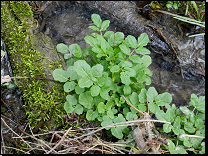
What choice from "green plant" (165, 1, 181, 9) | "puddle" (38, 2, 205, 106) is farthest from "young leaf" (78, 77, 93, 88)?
"green plant" (165, 1, 181, 9)

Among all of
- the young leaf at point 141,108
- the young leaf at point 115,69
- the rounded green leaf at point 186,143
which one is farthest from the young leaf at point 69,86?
the rounded green leaf at point 186,143

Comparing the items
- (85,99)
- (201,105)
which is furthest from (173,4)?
(85,99)

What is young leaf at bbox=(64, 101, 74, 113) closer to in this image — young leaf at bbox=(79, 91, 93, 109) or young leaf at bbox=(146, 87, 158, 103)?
young leaf at bbox=(79, 91, 93, 109)

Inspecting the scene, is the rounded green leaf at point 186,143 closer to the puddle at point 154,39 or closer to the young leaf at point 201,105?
the young leaf at point 201,105

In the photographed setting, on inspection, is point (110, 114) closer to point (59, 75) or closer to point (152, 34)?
point (59, 75)

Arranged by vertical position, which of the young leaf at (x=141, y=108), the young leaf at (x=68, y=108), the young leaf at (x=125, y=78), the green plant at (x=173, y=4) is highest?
the green plant at (x=173, y=4)

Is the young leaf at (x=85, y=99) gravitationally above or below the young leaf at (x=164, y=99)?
above
